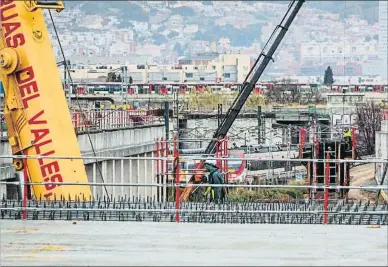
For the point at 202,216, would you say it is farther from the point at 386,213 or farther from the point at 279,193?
the point at 279,193

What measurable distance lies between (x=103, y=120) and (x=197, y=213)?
2325 cm

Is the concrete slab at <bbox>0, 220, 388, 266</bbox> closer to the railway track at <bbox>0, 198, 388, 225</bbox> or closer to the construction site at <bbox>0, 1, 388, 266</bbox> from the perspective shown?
the construction site at <bbox>0, 1, 388, 266</bbox>

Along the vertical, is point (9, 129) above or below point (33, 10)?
below

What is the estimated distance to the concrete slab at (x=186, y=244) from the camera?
557 inches

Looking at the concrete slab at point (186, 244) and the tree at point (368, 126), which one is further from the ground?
the concrete slab at point (186, 244)

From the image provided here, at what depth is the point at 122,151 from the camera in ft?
123

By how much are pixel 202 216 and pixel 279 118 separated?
69.5 metres

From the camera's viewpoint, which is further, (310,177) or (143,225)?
(310,177)

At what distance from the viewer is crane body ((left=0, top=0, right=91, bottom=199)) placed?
22.6m

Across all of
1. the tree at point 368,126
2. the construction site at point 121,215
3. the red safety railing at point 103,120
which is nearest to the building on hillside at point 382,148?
the red safety railing at point 103,120

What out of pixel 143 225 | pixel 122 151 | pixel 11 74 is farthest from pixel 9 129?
pixel 122 151

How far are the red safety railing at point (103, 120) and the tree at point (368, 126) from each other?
22.5m

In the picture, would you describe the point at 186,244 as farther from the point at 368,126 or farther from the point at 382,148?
the point at 368,126

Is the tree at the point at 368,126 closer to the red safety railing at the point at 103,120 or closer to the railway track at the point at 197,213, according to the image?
the red safety railing at the point at 103,120
